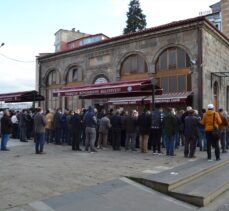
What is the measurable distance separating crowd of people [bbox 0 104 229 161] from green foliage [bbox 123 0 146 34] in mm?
37491

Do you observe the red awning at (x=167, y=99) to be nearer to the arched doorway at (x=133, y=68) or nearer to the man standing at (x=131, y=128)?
the arched doorway at (x=133, y=68)

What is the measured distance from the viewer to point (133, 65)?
24.5m

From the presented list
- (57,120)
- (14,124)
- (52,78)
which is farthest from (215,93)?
(52,78)

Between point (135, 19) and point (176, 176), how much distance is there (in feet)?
152

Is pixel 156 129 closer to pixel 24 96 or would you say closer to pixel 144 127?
pixel 144 127

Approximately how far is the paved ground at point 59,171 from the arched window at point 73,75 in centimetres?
1564

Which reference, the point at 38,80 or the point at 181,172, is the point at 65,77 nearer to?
the point at 38,80

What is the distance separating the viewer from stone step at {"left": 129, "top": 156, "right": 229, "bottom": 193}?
7953 mm

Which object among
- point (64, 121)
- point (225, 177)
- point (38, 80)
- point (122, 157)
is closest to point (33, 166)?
point (122, 157)

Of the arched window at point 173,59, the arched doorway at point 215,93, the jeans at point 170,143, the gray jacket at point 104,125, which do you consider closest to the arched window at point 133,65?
the arched window at point 173,59

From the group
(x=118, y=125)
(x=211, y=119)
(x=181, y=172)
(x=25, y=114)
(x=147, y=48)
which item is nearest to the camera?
(x=181, y=172)

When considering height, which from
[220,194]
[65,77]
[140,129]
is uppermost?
[65,77]

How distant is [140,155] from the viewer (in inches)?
516

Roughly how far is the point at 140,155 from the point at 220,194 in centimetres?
523
